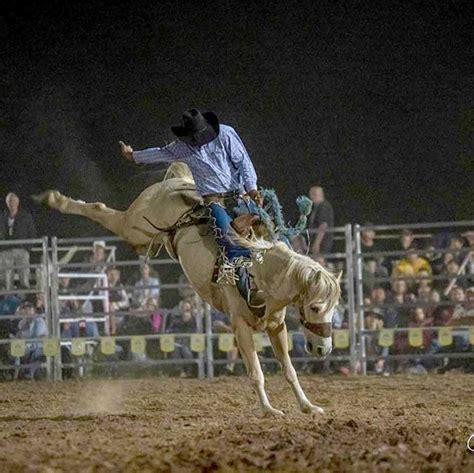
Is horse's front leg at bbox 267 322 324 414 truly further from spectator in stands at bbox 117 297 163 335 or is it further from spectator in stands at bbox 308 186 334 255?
spectator in stands at bbox 117 297 163 335

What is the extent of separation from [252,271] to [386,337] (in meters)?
3.87

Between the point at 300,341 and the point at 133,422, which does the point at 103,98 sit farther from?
the point at 133,422

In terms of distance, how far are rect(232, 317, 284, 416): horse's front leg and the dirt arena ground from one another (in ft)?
0.34

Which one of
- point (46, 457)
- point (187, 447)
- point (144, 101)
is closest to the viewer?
point (46, 457)

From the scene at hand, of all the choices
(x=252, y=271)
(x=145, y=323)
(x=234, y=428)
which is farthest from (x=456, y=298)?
(x=234, y=428)

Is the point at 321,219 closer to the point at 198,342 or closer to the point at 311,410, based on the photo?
the point at 198,342

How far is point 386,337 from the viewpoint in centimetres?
1012

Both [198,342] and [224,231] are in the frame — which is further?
[198,342]

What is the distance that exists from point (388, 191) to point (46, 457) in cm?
937

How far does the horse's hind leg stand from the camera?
773 cm

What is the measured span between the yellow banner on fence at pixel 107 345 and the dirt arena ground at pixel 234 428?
1082 millimetres

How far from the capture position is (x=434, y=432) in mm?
5133

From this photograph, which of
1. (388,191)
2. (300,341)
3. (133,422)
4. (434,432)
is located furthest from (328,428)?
(388,191)

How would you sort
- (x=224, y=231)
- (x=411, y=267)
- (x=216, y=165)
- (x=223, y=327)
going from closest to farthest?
1. (x=224, y=231)
2. (x=216, y=165)
3. (x=411, y=267)
4. (x=223, y=327)
